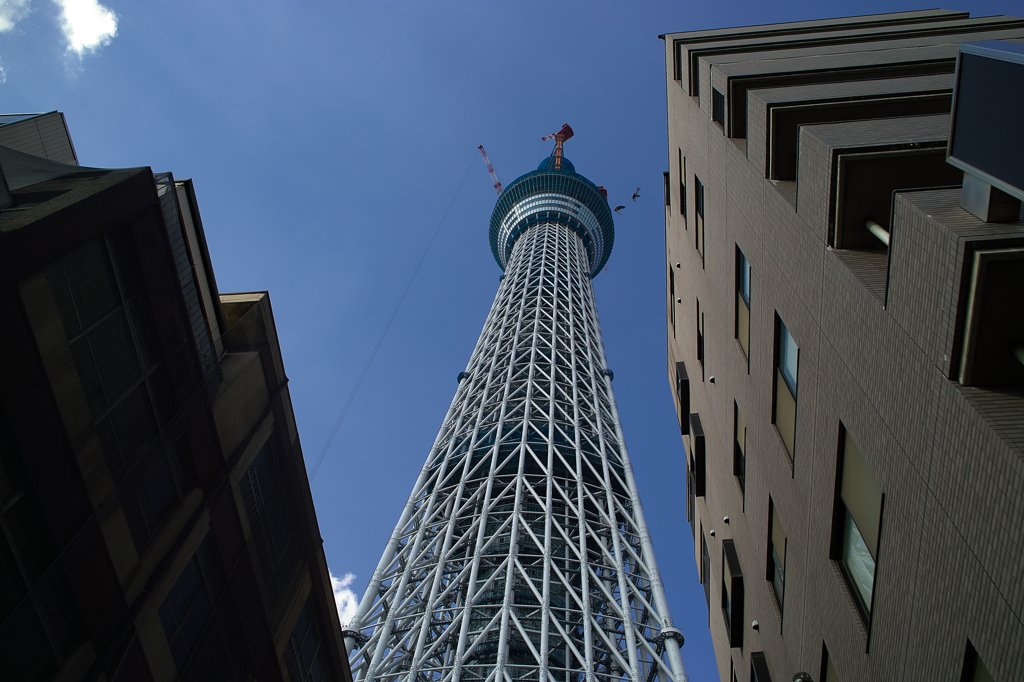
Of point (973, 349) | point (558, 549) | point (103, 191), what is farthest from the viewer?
point (558, 549)

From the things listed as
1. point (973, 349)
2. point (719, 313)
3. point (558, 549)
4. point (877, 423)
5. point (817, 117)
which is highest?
point (817, 117)

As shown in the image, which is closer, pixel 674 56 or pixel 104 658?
pixel 104 658

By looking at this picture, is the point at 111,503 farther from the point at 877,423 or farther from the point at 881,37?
the point at 881,37

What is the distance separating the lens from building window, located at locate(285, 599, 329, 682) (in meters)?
12.6

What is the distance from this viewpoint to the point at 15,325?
23.1 ft

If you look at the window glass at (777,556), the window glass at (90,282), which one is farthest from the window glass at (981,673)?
the window glass at (90,282)

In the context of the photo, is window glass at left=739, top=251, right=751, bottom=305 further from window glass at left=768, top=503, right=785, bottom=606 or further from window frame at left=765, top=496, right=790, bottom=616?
window glass at left=768, top=503, right=785, bottom=606

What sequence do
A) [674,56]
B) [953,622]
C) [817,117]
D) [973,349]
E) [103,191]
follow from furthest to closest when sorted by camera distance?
[674,56] < [817,117] < [103,191] < [953,622] < [973,349]

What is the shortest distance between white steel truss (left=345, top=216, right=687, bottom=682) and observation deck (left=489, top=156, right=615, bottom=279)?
32.2 metres

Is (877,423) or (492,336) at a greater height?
(877,423)

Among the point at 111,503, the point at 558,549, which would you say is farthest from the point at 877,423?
the point at 558,549

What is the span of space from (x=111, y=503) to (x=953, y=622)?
32.5 feet

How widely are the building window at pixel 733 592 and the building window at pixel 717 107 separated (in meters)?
11.8

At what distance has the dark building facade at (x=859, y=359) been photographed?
626cm
